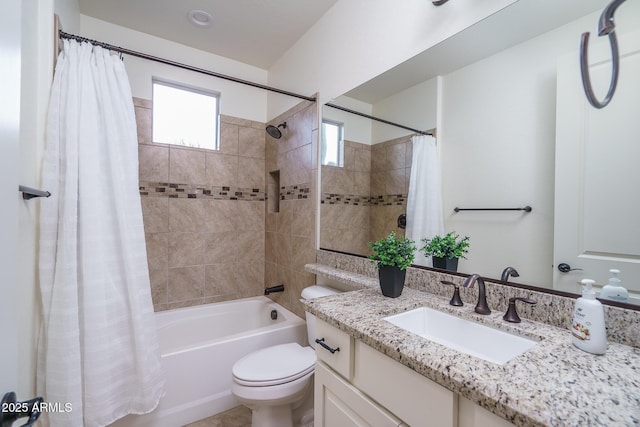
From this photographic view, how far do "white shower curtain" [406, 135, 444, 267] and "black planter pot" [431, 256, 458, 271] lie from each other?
0.03 meters

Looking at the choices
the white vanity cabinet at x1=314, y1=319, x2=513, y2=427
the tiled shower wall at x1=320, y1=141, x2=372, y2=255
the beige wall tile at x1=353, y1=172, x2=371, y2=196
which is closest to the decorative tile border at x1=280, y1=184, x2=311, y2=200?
the tiled shower wall at x1=320, y1=141, x2=372, y2=255

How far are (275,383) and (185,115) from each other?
7.60 feet

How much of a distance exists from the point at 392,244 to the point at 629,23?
3.17ft

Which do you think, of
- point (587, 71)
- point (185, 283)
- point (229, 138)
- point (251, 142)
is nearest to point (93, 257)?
point (185, 283)

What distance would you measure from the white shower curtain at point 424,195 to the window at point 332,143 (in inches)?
22.8

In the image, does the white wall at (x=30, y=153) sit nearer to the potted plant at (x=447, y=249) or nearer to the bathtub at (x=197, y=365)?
the bathtub at (x=197, y=365)

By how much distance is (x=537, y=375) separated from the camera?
23.3 inches

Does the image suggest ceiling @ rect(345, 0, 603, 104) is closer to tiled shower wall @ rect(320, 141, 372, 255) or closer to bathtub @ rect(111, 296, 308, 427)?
tiled shower wall @ rect(320, 141, 372, 255)

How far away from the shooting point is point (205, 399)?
173 cm

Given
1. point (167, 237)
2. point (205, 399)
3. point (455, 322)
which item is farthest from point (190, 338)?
point (455, 322)

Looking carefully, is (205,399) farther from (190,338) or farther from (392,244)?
(392,244)

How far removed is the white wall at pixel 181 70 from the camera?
2.14 metres

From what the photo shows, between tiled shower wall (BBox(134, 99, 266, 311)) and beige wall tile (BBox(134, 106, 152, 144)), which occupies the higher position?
beige wall tile (BBox(134, 106, 152, 144))

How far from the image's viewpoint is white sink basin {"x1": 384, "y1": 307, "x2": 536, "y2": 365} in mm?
835
